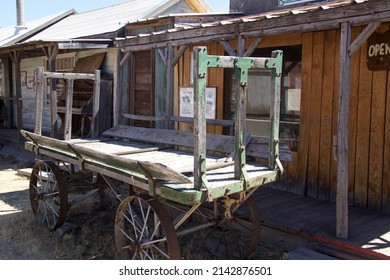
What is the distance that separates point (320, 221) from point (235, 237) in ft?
3.58

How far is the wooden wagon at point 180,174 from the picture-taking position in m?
3.51

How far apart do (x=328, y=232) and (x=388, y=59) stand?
7.75 feet

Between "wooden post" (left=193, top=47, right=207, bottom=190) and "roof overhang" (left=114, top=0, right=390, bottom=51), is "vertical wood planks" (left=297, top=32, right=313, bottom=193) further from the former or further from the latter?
"wooden post" (left=193, top=47, right=207, bottom=190)

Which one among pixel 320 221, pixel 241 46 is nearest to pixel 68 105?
pixel 241 46

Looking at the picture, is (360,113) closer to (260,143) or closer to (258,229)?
(260,143)

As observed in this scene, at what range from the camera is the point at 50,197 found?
19.7 feet

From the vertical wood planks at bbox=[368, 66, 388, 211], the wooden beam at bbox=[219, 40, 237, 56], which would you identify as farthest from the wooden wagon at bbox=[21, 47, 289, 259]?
the vertical wood planks at bbox=[368, 66, 388, 211]

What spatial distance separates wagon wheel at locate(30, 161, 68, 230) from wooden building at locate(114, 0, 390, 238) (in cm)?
173

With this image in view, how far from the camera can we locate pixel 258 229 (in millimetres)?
4711

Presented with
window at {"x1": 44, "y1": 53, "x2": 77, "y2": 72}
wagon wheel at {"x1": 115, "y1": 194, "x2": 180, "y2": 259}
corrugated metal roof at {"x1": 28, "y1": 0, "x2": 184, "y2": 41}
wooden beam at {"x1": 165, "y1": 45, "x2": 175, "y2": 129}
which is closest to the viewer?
wagon wheel at {"x1": 115, "y1": 194, "x2": 180, "y2": 259}

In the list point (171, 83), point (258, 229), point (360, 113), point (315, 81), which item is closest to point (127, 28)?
point (171, 83)

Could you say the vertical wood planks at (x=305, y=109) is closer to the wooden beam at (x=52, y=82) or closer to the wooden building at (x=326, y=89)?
the wooden building at (x=326, y=89)

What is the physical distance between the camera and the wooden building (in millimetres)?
4703

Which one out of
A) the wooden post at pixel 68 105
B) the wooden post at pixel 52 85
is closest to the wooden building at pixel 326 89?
the wooden post at pixel 68 105
